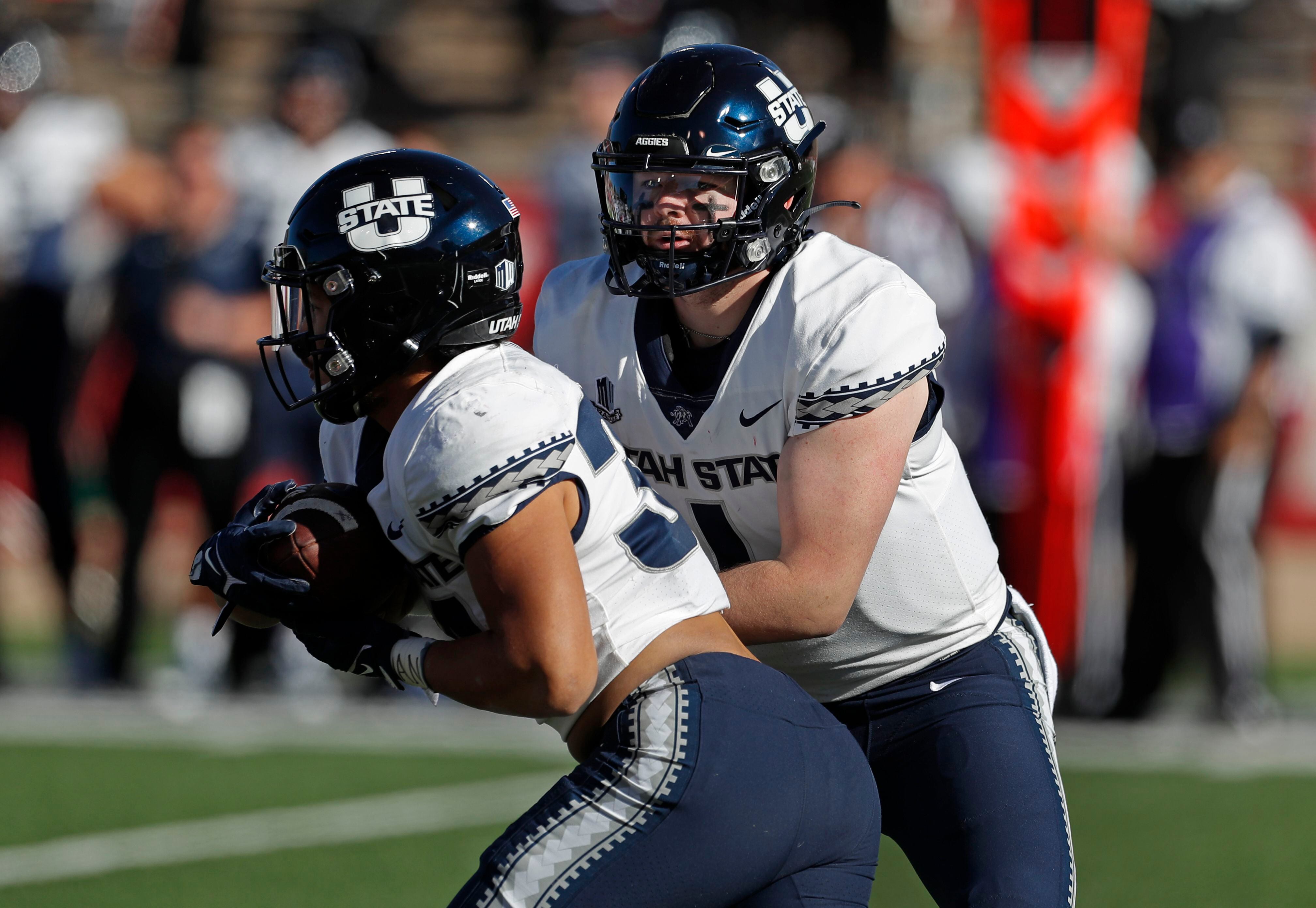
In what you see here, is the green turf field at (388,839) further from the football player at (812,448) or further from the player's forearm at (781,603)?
the player's forearm at (781,603)

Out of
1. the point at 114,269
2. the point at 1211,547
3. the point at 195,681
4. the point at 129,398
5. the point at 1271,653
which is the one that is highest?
the point at 114,269

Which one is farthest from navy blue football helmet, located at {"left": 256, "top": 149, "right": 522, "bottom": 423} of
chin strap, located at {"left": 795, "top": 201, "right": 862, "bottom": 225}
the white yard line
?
the white yard line

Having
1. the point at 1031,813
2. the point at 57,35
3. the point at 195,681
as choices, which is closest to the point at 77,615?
the point at 195,681

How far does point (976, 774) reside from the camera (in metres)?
2.80

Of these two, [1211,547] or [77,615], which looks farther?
[77,615]

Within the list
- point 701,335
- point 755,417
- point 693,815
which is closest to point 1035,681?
point 755,417

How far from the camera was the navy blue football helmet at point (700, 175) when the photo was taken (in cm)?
284

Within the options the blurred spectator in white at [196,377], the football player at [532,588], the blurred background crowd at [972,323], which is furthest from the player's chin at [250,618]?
the blurred spectator in white at [196,377]

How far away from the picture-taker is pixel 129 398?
740cm

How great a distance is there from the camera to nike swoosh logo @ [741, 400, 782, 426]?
9.27 ft

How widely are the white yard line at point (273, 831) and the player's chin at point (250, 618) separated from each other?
2.48 metres

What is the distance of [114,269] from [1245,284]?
4.85 m

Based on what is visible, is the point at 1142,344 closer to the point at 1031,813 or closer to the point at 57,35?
the point at 1031,813

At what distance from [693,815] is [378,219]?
Answer: 3.15ft
